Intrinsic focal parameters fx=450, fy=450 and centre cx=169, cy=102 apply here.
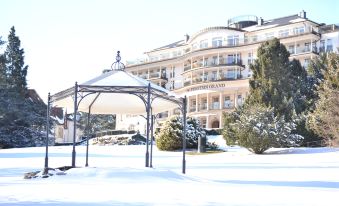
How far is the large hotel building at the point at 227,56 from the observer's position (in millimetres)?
65500

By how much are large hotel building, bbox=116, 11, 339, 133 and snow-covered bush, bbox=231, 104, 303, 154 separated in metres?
35.6

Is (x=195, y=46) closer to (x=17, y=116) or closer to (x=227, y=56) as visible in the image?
(x=227, y=56)

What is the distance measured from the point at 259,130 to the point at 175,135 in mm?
7540

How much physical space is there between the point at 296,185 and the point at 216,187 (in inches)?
110

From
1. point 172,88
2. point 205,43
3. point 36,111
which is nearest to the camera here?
point 36,111

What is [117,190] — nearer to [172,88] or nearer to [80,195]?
[80,195]

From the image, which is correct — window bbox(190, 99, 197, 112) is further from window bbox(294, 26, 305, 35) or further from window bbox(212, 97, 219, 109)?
window bbox(294, 26, 305, 35)

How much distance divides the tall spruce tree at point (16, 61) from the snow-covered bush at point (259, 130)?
31368 mm

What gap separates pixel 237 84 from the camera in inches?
2677

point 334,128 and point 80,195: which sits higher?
point 334,128

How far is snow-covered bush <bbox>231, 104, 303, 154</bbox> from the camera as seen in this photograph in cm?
2889

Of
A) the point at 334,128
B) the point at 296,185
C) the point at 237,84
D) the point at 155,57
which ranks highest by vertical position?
the point at 155,57

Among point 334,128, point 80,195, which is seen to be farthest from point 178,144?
point 80,195

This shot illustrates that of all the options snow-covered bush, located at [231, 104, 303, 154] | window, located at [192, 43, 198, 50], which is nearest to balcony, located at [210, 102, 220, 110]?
window, located at [192, 43, 198, 50]
